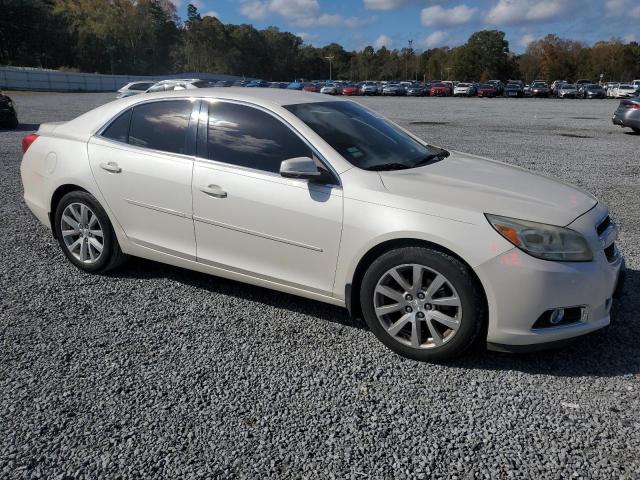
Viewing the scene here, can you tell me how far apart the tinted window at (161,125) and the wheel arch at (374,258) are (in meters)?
1.68

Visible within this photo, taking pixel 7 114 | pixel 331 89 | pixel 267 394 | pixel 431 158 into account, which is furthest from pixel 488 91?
pixel 267 394

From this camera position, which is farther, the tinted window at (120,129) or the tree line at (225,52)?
the tree line at (225,52)

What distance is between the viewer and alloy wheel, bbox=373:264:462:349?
3.36 metres

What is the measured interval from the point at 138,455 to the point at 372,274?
1678 millimetres

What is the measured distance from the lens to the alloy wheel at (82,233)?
189 inches

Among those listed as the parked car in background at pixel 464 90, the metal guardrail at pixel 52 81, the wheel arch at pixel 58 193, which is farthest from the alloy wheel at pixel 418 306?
the metal guardrail at pixel 52 81

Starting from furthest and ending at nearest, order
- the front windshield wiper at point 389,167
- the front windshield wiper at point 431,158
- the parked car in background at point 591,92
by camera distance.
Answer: the parked car in background at point 591,92 → the front windshield wiper at point 431,158 → the front windshield wiper at point 389,167

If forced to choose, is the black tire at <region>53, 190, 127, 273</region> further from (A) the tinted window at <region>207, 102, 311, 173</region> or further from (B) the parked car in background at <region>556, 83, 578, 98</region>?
(B) the parked car in background at <region>556, 83, 578, 98</region>

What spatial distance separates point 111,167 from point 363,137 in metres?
2.04

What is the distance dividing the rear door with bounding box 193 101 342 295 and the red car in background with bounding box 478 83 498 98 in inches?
2300

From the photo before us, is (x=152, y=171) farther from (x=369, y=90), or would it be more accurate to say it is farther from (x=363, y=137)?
(x=369, y=90)

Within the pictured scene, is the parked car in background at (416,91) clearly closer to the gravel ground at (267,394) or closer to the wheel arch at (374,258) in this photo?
the gravel ground at (267,394)

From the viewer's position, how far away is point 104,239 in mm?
4738

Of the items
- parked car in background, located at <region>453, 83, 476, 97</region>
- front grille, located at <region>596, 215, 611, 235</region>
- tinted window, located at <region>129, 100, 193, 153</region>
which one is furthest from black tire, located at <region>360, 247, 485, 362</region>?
parked car in background, located at <region>453, 83, 476, 97</region>
